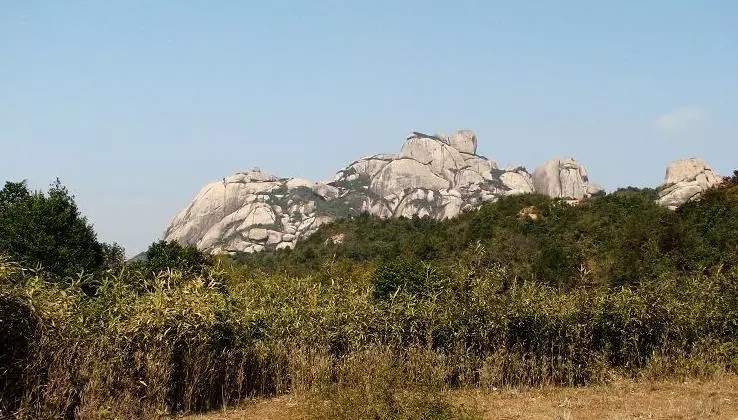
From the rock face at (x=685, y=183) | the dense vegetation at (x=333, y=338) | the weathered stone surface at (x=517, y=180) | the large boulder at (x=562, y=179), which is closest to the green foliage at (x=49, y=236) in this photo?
the dense vegetation at (x=333, y=338)

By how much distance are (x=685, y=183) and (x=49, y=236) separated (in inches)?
1899

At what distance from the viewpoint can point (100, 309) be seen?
1117cm

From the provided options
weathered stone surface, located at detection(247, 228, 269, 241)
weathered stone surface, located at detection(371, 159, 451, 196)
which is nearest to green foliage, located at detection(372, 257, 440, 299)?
weathered stone surface, located at detection(247, 228, 269, 241)

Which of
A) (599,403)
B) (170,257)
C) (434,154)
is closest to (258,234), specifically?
(434,154)

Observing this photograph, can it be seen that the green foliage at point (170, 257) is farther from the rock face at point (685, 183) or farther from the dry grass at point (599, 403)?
the rock face at point (685, 183)

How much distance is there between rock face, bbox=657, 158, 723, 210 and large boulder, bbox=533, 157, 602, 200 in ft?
209

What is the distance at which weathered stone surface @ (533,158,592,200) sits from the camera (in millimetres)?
155000

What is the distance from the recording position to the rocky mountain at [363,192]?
120 m

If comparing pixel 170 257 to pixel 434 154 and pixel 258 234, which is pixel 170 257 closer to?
pixel 258 234

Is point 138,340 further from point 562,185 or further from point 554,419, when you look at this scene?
point 562,185

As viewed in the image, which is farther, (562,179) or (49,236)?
(562,179)

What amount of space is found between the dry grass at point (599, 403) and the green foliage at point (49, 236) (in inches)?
593

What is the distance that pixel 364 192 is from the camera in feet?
486

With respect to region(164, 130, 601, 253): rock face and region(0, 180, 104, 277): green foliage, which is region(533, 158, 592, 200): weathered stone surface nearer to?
region(164, 130, 601, 253): rock face
